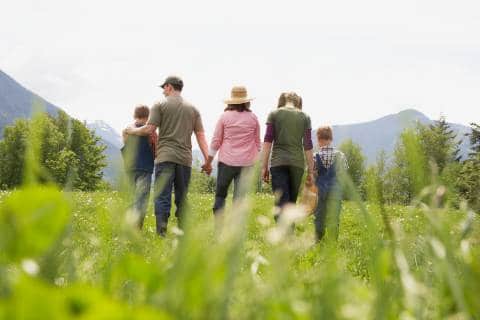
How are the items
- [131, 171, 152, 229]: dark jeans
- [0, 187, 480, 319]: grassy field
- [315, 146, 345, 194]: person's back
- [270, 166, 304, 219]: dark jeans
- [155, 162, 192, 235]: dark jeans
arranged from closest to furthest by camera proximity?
[0, 187, 480, 319]: grassy field → [131, 171, 152, 229]: dark jeans → [155, 162, 192, 235]: dark jeans → [270, 166, 304, 219]: dark jeans → [315, 146, 345, 194]: person's back

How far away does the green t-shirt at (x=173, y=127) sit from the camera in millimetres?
8586

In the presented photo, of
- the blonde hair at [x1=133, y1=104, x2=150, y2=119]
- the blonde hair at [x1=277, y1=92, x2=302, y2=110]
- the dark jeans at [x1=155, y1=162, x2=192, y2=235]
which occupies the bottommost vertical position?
the dark jeans at [x1=155, y1=162, x2=192, y2=235]

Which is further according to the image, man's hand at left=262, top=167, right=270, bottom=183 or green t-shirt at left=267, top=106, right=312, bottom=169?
man's hand at left=262, top=167, right=270, bottom=183

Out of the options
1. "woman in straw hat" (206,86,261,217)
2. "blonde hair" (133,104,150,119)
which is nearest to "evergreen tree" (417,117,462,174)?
"woman in straw hat" (206,86,261,217)

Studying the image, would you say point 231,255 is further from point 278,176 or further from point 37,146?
point 278,176

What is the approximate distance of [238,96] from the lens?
29.9ft

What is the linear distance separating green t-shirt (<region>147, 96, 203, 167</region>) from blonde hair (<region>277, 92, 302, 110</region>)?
1.57 meters

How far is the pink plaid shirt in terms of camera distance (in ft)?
29.1

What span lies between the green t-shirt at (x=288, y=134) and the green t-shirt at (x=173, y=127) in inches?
54.9

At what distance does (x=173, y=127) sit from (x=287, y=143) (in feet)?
6.17

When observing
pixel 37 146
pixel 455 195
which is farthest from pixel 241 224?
pixel 455 195

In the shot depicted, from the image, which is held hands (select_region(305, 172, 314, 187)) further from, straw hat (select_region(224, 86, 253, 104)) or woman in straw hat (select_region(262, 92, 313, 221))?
straw hat (select_region(224, 86, 253, 104))

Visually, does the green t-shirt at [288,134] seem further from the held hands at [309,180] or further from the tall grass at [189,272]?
the tall grass at [189,272]

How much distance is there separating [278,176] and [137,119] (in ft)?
8.89
